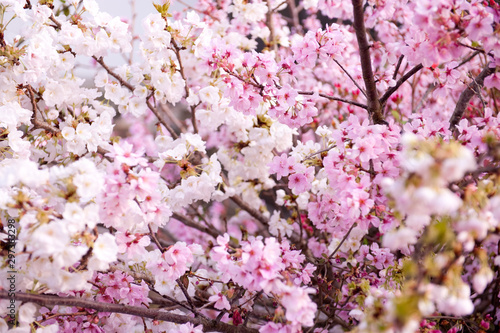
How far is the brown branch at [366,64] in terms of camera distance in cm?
125

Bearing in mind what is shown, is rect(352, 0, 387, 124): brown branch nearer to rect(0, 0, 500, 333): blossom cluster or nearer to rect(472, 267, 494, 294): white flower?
rect(0, 0, 500, 333): blossom cluster

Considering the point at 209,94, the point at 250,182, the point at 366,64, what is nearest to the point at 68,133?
the point at 209,94

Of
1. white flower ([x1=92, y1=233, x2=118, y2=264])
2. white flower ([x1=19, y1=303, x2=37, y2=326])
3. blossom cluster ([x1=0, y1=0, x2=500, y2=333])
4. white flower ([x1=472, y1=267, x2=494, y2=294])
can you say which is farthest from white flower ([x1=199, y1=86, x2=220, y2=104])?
white flower ([x1=472, y1=267, x2=494, y2=294])

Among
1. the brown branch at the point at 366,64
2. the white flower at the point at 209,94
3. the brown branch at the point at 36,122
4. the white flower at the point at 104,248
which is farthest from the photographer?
the white flower at the point at 209,94

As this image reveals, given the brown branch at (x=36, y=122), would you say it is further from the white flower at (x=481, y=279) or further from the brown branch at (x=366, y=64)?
the white flower at (x=481, y=279)

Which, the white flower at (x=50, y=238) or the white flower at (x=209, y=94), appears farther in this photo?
the white flower at (x=209, y=94)

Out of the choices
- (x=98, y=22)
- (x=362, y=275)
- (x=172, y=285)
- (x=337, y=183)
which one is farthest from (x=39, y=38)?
(x=362, y=275)

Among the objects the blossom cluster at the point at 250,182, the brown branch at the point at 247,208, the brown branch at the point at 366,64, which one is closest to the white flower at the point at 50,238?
the blossom cluster at the point at 250,182

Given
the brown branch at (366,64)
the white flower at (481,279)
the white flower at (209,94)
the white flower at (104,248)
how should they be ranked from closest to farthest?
1. the white flower at (481,279)
2. the white flower at (104,248)
3. the brown branch at (366,64)
4. the white flower at (209,94)

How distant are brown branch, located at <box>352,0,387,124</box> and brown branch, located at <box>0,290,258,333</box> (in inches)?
33.1

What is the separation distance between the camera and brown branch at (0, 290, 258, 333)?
1.00m

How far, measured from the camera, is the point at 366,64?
1.32m

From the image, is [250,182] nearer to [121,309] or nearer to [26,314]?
[121,309]

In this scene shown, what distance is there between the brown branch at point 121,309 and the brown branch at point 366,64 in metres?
0.84
